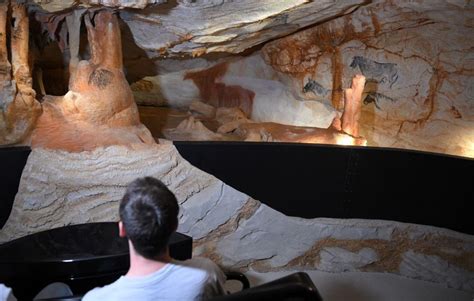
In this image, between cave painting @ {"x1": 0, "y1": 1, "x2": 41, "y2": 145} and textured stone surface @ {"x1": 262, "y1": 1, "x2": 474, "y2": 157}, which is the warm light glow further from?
cave painting @ {"x1": 0, "y1": 1, "x2": 41, "y2": 145}

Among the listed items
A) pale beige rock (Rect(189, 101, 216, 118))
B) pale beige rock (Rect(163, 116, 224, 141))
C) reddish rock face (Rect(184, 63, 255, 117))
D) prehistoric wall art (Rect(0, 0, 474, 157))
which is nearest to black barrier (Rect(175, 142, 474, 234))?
prehistoric wall art (Rect(0, 0, 474, 157))

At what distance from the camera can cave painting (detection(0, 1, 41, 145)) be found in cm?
349

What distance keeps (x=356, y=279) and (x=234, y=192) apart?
1251mm

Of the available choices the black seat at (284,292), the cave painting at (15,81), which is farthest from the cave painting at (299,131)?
the black seat at (284,292)

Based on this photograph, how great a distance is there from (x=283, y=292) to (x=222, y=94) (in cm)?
649

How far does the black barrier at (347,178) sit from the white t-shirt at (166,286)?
2108mm

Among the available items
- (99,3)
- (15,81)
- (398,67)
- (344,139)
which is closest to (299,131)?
(344,139)

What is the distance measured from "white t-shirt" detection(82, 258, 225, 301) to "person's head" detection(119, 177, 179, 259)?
7cm

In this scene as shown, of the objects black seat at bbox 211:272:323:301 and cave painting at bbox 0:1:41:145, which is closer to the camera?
black seat at bbox 211:272:323:301

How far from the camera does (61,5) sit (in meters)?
3.88

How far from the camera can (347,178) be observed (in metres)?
3.57

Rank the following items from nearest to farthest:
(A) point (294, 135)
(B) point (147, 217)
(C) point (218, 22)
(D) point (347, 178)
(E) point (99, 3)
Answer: (B) point (147, 217), (D) point (347, 178), (E) point (99, 3), (C) point (218, 22), (A) point (294, 135)

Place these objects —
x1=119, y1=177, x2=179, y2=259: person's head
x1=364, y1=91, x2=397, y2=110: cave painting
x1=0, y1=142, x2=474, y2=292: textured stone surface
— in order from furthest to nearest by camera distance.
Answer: x1=364, y1=91, x2=397, y2=110: cave painting < x1=0, y1=142, x2=474, y2=292: textured stone surface < x1=119, y1=177, x2=179, y2=259: person's head

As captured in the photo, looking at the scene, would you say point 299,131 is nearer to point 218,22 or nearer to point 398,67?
point 398,67
